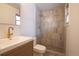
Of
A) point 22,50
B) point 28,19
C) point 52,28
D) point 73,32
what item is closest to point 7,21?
point 28,19

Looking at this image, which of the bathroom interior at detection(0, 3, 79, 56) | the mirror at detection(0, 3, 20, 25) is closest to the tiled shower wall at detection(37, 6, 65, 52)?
the bathroom interior at detection(0, 3, 79, 56)

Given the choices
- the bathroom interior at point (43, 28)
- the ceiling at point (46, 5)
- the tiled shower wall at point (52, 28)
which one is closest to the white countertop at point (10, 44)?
the bathroom interior at point (43, 28)

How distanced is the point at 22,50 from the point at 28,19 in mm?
406

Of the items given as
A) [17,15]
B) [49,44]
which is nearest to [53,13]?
[49,44]

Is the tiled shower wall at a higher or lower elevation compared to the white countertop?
higher

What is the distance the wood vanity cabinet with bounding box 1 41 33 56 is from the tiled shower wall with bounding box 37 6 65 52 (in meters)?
0.18

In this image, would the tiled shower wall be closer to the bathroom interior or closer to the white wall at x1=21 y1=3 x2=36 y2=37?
the bathroom interior

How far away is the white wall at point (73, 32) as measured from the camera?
1.37 metres

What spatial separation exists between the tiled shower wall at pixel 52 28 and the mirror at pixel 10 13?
0.35 meters

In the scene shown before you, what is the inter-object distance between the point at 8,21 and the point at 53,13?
26.8 inches

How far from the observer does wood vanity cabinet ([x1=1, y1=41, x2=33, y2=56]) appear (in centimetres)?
113

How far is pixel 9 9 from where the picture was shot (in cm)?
161

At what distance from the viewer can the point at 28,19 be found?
146 cm

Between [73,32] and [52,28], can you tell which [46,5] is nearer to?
[52,28]
